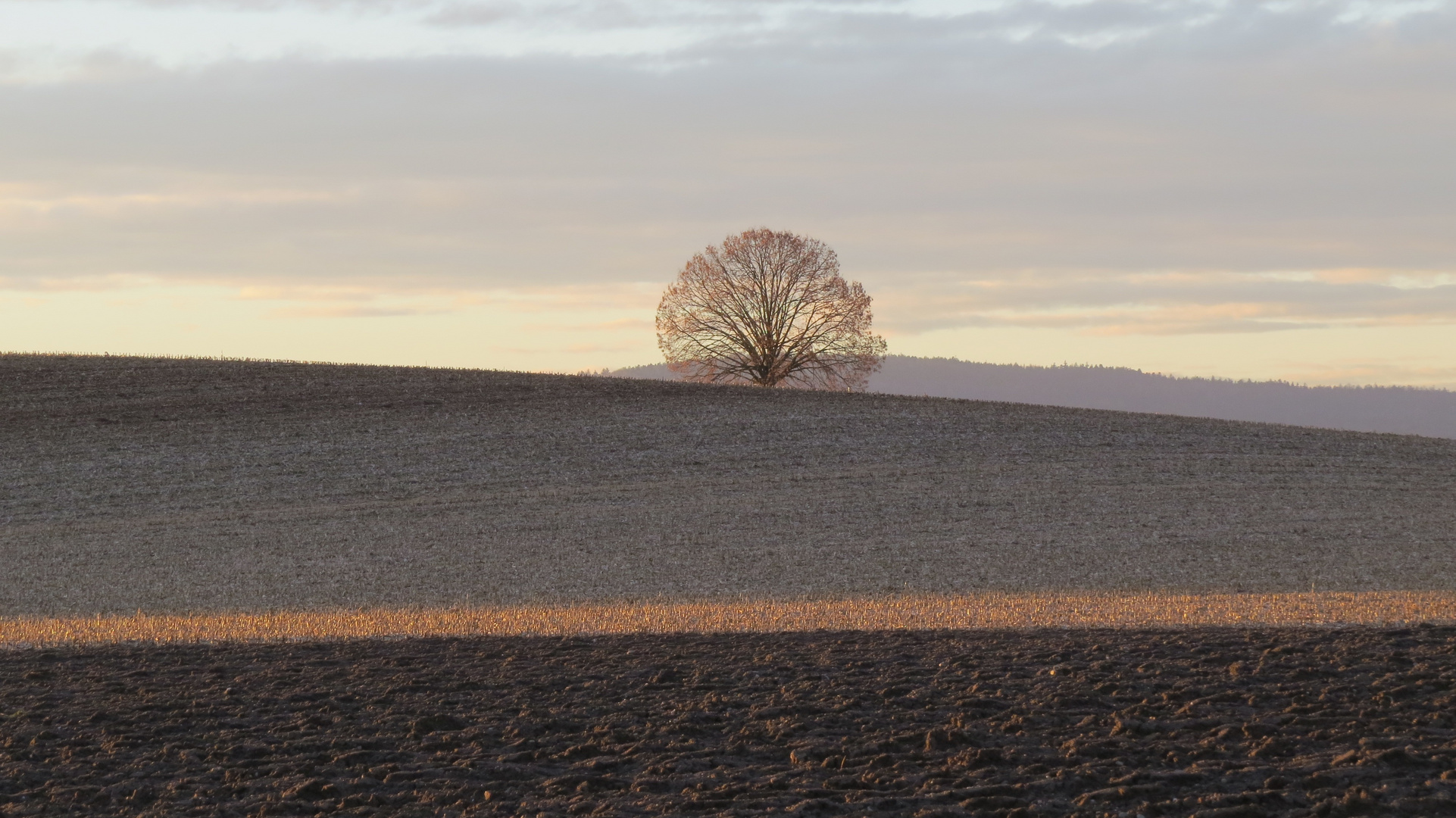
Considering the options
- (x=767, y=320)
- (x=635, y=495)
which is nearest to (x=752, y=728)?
(x=635, y=495)

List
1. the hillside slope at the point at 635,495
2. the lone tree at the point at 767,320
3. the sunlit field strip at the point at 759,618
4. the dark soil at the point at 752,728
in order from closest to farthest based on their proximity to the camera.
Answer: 1. the dark soil at the point at 752,728
2. the sunlit field strip at the point at 759,618
3. the hillside slope at the point at 635,495
4. the lone tree at the point at 767,320

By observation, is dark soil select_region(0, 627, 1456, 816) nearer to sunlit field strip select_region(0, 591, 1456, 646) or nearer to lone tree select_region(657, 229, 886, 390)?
sunlit field strip select_region(0, 591, 1456, 646)

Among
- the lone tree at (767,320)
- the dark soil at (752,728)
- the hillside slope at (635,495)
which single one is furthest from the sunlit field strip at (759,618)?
the lone tree at (767,320)

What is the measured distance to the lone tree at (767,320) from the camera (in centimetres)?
5219

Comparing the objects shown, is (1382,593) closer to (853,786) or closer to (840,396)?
(853,786)

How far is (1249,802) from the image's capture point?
24.8ft

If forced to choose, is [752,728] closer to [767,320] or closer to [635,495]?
[635,495]

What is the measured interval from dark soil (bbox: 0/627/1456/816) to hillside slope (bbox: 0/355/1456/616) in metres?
6.79

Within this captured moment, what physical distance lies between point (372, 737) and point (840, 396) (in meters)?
35.3

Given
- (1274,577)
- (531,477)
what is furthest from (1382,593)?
(531,477)

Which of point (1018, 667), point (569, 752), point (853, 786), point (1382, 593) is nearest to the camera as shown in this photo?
point (853, 786)

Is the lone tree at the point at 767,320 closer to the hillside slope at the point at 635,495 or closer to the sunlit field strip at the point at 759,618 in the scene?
the hillside slope at the point at 635,495

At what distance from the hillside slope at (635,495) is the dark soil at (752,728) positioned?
6791mm

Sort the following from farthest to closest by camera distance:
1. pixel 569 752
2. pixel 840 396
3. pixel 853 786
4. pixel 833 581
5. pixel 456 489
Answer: pixel 840 396 < pixel 456 489 < pixel 833 581 < pixel 569 752 < pixel 853 786
